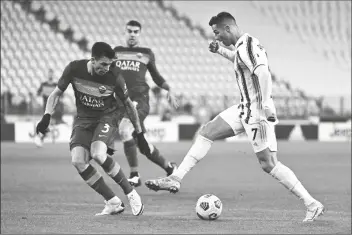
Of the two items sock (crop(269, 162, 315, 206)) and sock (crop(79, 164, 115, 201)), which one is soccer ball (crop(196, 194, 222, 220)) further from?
sock (crop(79, 164, 115, 201))

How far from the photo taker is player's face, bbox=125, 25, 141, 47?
9109 millimetres

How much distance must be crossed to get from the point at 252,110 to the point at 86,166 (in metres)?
1.77

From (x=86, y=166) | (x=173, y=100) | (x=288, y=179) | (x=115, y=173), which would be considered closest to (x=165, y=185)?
(x=115, y=173)

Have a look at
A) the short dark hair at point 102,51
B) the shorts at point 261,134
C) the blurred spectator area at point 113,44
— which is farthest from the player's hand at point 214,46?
the blurred spectator area at point 113,44

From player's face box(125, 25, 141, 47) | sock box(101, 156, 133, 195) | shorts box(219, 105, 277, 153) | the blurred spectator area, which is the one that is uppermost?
player's face box(125, 25, 141, 47)

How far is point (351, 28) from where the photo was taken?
112ft

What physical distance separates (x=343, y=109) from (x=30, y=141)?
456 inches

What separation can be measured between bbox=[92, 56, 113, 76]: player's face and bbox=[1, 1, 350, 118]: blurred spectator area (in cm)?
1891

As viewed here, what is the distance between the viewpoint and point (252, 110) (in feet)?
21.5

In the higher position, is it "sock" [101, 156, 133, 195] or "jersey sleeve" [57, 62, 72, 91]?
"jersey sleeve" [57, 62, 72, 91]

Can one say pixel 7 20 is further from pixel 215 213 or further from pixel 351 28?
pixel 215 213

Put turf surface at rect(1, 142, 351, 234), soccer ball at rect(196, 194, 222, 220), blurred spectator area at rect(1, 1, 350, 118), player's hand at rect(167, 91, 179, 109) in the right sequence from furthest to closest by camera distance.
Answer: blurred spectator area at rect(1, 1, 350, 118), player's hand at rect(167, 91, 179, 109), soccer ball at rect(196, 194, 222, 220), turf surface at rect(1, 142, 351, 234)

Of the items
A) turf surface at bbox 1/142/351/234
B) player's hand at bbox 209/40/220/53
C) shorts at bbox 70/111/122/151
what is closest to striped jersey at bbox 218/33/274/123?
player's hand at bbox 209/40/220/53

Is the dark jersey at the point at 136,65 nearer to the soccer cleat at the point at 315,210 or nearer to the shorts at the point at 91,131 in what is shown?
the shorts at the point at 91,131
